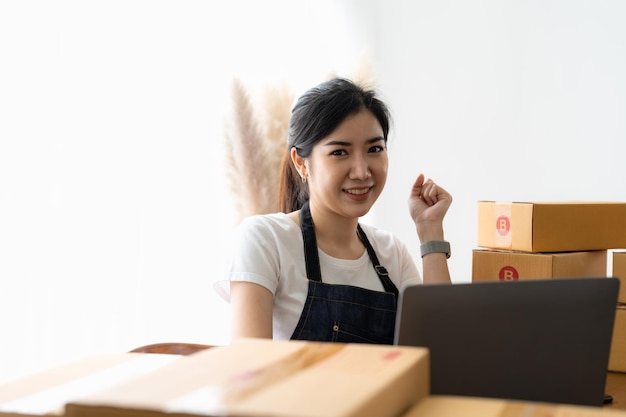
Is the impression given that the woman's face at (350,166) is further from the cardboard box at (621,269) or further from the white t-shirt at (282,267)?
→ the cardboard box at (621,269)

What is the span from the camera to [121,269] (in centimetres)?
255

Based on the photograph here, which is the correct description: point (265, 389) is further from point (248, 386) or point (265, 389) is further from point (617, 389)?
point (617, 389)

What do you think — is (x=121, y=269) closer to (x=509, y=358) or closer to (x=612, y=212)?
(x=612, y=212)

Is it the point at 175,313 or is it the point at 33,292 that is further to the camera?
the point at 175,313

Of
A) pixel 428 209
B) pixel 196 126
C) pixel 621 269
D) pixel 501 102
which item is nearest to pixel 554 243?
pixel 621 269

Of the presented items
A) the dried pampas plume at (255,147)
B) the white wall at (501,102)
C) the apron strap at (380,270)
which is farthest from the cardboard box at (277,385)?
the white wall at (501,102)

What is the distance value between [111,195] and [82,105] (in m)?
0.29

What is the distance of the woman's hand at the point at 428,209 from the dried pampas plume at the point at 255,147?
0.88m

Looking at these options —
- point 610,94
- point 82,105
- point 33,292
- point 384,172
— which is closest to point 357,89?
point 384,172

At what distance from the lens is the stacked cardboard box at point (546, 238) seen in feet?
6.21

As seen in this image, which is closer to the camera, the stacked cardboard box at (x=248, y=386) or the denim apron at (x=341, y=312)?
the stacked cardboard box at (x=248, y=386)

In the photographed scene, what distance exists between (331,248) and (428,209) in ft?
1.02

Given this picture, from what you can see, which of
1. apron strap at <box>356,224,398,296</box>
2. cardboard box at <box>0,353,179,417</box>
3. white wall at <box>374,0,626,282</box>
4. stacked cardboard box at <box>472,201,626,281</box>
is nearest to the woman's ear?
apron strap at <box>356,224,398,296</box>

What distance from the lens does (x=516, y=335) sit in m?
1.07
